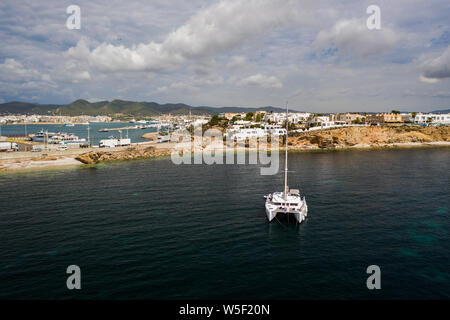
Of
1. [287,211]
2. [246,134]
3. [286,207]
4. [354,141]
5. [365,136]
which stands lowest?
[287,211]

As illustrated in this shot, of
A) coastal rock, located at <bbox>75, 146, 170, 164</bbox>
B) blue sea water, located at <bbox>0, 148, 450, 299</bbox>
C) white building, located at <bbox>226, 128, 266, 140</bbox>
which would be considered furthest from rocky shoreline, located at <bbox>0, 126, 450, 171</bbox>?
blue sea water, located at <bbox>0, 148, 450, 299</bbox>

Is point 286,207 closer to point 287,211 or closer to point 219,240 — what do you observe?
point 287,211

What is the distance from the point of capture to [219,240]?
33.5 metres

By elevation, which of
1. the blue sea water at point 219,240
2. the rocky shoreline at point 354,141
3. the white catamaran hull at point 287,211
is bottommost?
the blue sea water at point 219,240

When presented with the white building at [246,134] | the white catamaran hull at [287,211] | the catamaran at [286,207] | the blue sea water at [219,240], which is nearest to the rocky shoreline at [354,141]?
the white building at [246,134]

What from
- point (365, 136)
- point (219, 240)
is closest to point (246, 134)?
point (365, 136)

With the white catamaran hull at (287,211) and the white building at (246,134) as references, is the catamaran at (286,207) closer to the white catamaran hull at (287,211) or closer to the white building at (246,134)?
the white catamaran hull at (287,211)

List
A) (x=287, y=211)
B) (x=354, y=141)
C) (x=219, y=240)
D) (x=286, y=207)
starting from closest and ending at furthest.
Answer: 1. (x=219, y=240)
2. (x=287, y=211)
3. (x=286, y=207)
4. (x=354, y=141)

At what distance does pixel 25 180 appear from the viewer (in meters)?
67.6

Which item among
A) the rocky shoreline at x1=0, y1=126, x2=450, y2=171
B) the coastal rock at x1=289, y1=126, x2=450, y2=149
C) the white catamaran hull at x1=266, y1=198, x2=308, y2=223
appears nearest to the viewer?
the white catamaran hull at x1=266, y1=198, x2=308, y2=223

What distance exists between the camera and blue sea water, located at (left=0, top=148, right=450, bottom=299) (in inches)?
967

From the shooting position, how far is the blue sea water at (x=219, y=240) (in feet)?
80.6

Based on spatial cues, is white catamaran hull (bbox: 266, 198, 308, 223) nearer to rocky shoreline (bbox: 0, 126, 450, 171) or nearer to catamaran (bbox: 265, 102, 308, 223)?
catamaran (bbox: 265, 102, 308, 223)
